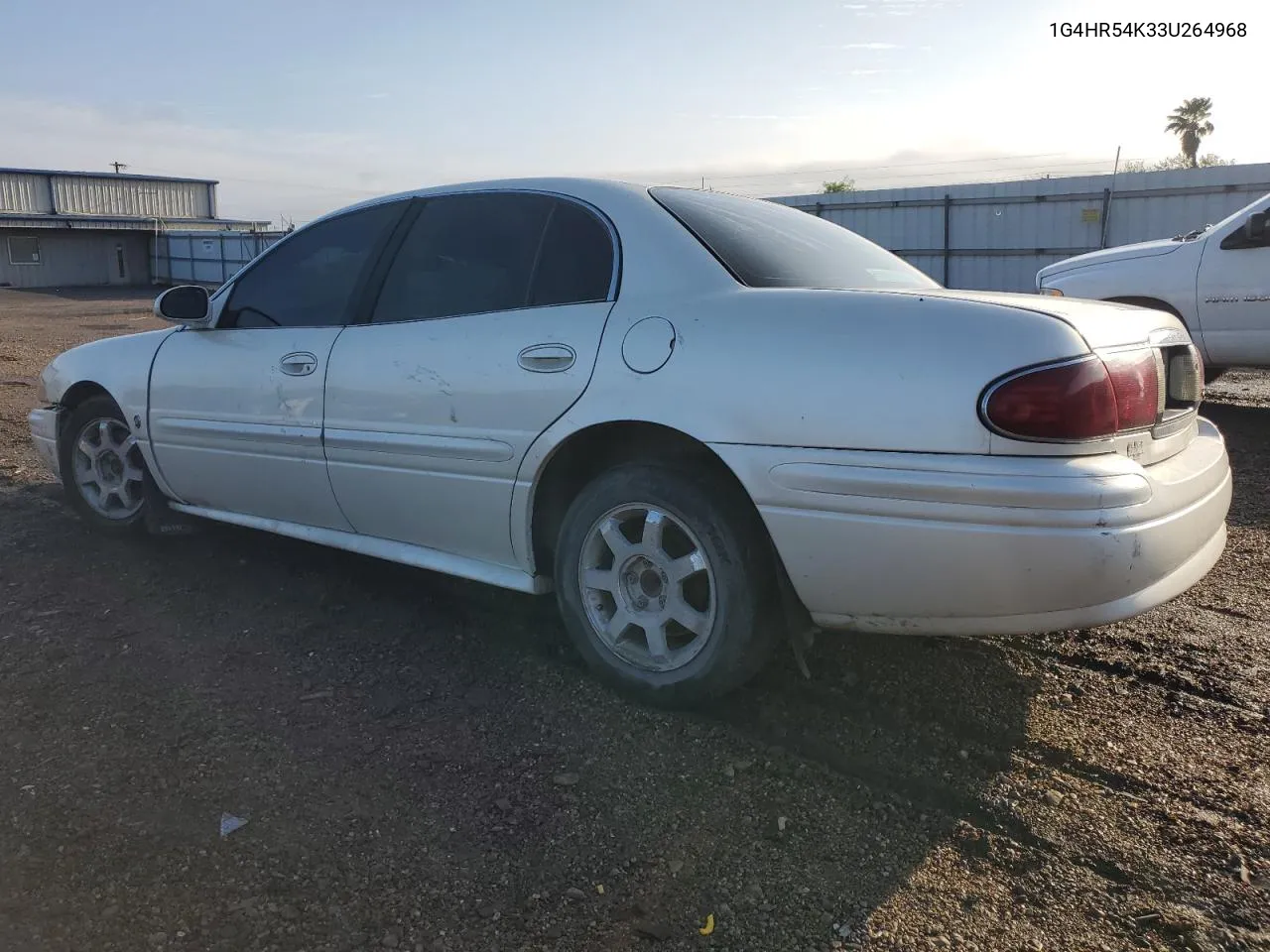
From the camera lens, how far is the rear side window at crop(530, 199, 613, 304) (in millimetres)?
3309

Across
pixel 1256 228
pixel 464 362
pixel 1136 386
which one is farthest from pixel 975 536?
pixel 1256 228

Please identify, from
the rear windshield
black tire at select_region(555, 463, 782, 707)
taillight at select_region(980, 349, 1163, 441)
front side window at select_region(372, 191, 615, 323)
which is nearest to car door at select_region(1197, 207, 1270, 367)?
the rear windshield

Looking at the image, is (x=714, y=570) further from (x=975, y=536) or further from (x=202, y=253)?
(x=202, y=253)

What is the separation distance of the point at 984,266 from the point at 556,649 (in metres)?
16.1

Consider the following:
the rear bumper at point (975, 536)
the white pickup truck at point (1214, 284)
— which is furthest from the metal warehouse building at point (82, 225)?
the rear bumper at point (975, 536)

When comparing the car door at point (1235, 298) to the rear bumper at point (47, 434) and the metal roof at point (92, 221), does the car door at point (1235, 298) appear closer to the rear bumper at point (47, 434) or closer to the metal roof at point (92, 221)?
the rear bumper at point (47, 434)

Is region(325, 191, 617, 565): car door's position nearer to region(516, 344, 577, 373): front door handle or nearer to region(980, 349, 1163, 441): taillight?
region(516, 344, 577, 373): front door handle

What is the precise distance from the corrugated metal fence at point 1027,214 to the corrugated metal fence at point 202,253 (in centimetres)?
2456

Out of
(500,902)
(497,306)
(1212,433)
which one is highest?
(497,306)

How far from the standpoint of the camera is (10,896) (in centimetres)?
231

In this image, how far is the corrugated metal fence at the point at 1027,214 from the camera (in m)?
15.5

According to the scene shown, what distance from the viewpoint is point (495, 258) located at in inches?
142

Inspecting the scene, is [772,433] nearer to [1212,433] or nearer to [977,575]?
[977,575]

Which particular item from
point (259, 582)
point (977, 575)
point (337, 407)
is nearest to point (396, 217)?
point (337, 407)
